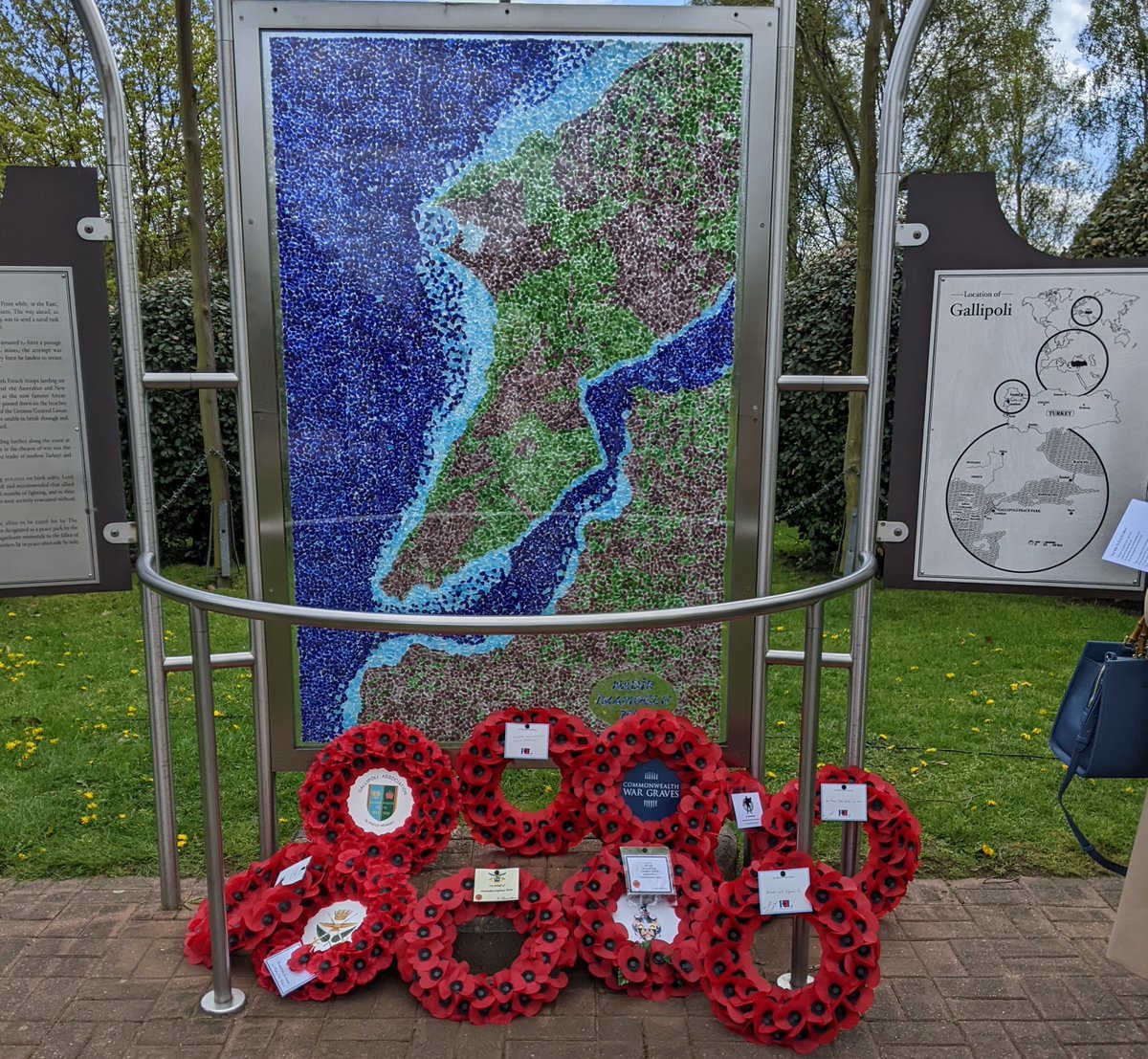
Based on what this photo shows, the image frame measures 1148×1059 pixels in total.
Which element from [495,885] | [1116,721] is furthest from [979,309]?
[495,885]

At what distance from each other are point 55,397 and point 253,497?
58 centimetres

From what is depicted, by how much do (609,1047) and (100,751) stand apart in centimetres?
284

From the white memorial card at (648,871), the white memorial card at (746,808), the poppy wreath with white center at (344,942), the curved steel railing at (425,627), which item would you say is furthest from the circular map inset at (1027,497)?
the poppy wreath with white center at (344,942)

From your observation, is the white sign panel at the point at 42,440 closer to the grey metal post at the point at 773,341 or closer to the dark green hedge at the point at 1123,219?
the grey metal post at the point at 773,341

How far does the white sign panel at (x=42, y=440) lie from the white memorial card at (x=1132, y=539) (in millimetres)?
2837

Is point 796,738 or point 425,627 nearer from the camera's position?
point 425,627

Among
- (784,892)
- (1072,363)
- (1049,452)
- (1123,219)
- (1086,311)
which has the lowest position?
(784,892)

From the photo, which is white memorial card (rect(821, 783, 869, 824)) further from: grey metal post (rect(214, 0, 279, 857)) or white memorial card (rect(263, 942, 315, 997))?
grey metal post (rect(214, 0, 279, 857))

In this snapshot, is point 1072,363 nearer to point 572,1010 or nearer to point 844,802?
point 844,802

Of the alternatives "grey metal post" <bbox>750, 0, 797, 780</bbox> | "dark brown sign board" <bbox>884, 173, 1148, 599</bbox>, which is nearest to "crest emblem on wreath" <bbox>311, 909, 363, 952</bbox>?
"grey metal post" <bbox>750, 0, 797, 780</bbox>

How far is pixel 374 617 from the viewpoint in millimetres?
1984

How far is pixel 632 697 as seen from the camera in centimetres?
303

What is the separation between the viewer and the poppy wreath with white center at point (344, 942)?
8.05 ft

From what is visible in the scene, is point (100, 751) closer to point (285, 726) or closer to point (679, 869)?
point (285, 726)
